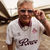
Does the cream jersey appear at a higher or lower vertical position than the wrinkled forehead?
lower

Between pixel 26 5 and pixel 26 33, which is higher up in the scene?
pixel 26 5

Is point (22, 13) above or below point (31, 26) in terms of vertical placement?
above

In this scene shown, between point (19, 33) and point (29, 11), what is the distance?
0.40 meters

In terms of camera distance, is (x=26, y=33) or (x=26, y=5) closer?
(x=26, y=5)

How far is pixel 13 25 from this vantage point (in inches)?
35.2

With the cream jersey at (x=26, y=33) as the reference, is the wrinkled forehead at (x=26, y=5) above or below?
above

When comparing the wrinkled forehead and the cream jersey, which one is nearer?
the wrinkled forehead

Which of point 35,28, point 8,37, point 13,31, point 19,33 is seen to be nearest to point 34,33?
point 35,28

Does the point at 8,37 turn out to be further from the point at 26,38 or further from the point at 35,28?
the point at 35,28

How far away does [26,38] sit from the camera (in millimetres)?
884

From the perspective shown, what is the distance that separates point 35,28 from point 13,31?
15.3 inches

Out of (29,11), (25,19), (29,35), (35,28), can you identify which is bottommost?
(29,35)

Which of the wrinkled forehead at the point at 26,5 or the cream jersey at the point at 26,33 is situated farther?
the cream jersey at the point at 26,33

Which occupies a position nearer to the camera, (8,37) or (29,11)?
(29,11)
